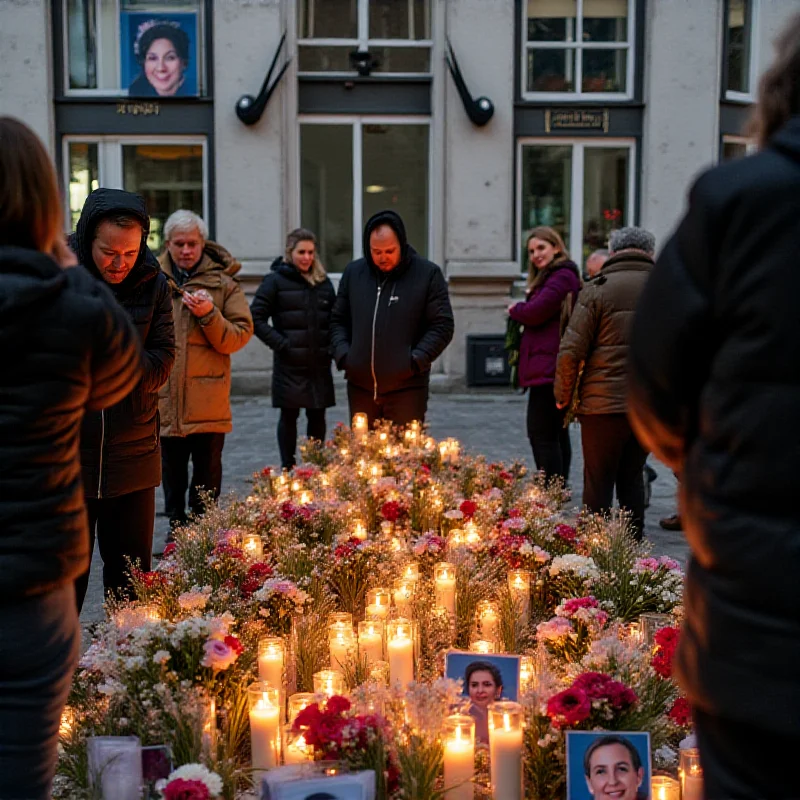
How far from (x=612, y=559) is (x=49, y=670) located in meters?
3.39

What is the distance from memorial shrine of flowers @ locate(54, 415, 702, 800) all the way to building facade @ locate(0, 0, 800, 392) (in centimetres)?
1139

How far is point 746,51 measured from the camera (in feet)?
61.3

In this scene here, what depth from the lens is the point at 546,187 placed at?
18297 millimetres

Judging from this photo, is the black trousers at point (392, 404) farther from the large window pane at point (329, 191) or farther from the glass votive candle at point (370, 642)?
the large window pane at point (329, 191)

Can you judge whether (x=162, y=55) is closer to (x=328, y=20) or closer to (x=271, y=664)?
(x=328, y=20)

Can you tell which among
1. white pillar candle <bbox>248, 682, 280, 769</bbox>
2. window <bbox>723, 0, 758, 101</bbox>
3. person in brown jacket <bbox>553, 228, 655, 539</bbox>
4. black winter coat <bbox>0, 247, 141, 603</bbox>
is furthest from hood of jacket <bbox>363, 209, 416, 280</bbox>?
window <bbox>723, 0, 758, 101</bbox>

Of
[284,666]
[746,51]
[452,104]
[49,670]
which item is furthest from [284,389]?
[746,51]

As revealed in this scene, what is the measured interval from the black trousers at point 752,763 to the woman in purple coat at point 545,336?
A: 608 cm

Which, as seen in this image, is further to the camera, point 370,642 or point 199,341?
point 199,341

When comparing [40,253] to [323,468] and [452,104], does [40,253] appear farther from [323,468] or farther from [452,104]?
[452,104]

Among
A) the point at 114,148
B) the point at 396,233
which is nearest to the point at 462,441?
the point at 396,233

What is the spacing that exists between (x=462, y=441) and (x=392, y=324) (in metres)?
5.11

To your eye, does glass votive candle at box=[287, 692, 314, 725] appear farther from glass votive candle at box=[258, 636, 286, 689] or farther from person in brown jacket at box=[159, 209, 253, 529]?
person in brown jacket at box=[159, 209, 253, 529]

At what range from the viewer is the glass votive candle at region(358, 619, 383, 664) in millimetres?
4156
